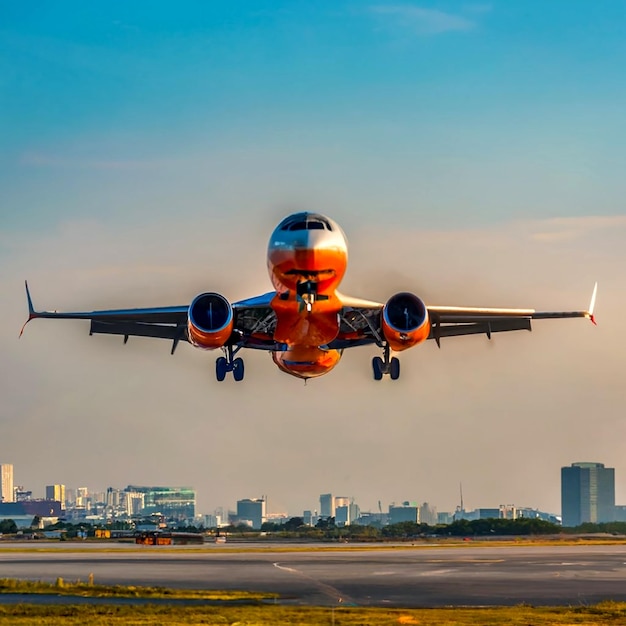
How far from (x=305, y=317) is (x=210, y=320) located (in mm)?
3723

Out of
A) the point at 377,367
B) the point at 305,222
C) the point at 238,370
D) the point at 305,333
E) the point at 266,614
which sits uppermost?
the point at 305,222

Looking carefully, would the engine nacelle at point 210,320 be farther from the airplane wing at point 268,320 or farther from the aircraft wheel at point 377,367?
the aircraft wheel at point 377,367

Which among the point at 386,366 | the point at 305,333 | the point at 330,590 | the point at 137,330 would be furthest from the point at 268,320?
the point at 330,590

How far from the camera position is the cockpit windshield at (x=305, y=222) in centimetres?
4169

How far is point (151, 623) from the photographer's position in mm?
40219

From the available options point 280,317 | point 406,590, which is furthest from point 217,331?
point 406,590

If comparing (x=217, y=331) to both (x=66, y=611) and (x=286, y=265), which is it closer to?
(x=286, y=265)

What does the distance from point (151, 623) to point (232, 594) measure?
36.0ft

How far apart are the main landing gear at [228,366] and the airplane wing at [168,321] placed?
3.35 ft

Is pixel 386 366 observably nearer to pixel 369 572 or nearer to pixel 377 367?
pixel 377 367

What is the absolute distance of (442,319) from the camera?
2019 inches

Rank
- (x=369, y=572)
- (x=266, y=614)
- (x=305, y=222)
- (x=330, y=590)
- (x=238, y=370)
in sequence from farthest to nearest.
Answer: (x=369, y=572) < (x=330, y=590) < (x=238, y=370) < (x=266, y=614) < (x=305, y=222)

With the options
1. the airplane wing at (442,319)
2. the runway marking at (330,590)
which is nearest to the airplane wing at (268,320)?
the airplane wing at (442,319)

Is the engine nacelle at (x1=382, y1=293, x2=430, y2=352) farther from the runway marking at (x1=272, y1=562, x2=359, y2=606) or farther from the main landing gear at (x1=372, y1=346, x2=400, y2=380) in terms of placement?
the runway marking at (x1=272, y1=562, x2=359, y2=606)
